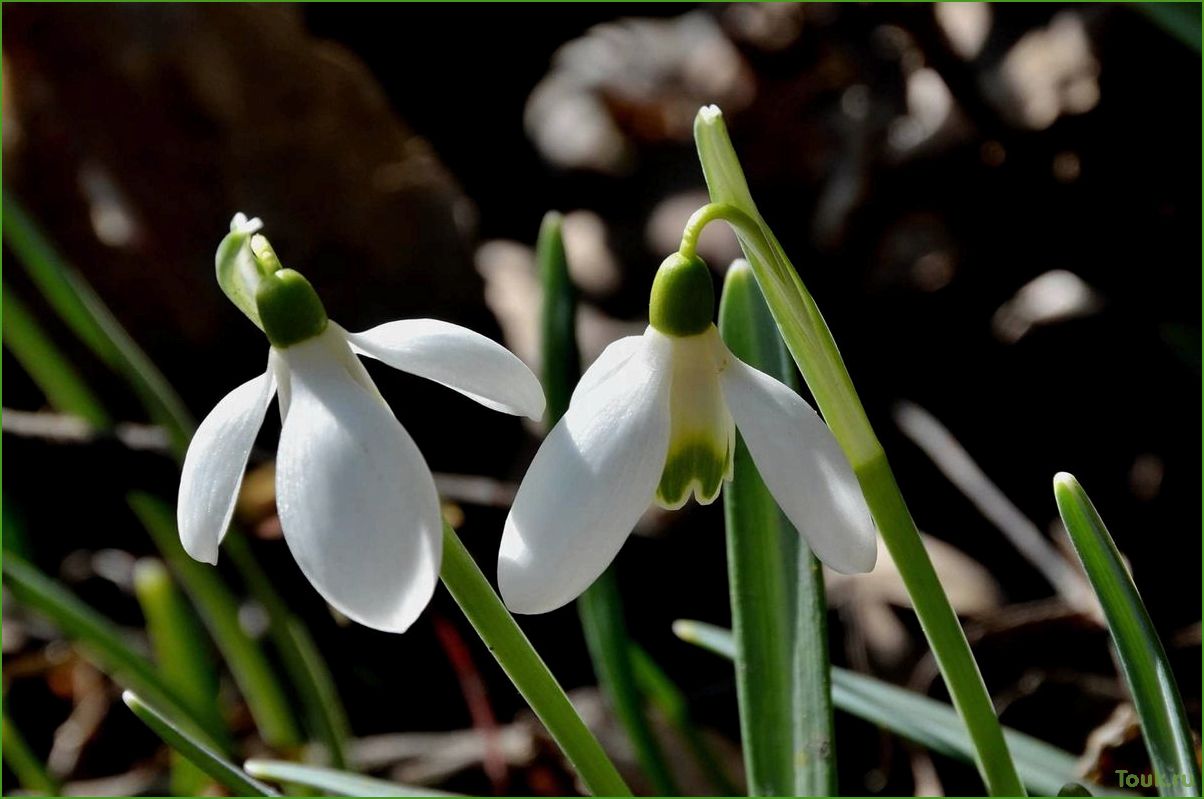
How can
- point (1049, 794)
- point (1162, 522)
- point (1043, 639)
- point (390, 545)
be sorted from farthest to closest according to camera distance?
point (1162, 522) → point (1043, 639) → point (1049, 794) → point (390, 545)

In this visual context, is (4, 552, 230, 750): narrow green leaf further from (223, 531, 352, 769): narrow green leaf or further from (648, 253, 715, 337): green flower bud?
(648, 253, 715, 337): green flower bud

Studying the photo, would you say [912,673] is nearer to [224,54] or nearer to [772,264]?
[772,264]

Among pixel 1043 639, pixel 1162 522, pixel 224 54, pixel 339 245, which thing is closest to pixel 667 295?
pixel 1043 639

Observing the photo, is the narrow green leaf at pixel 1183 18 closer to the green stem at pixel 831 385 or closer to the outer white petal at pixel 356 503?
the green stem at pixel 831 385

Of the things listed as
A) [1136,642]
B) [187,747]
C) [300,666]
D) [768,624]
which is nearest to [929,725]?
[768,624]

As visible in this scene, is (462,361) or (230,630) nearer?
(462,361)

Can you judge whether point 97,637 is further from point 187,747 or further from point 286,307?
point 286,307
